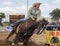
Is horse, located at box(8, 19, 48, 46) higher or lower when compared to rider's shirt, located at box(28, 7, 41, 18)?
lower

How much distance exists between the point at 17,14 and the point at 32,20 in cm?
165

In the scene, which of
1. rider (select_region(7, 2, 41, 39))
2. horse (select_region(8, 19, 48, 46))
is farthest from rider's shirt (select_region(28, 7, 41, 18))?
horse (select_region(8, 19, 48, 46))

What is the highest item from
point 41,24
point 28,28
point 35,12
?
point 35,12

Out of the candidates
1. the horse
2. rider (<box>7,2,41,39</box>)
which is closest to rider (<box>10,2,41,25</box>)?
rider (<box>7,2,41,39</box>)

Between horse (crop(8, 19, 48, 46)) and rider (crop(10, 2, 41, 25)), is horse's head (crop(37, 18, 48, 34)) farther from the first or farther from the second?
rider (crop(10, 2, 41, 25))

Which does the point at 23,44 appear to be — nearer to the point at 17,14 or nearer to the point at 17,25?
the point at 17,25

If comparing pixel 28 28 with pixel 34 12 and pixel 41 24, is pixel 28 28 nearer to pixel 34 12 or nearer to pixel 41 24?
pixel 41 24

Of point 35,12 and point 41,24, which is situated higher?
point 35,12

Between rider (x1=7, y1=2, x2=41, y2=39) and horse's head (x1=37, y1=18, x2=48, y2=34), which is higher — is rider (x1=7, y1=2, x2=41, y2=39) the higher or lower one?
the higher one

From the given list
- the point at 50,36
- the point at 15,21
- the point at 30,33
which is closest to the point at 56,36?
the point at 50,36

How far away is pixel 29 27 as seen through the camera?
9188 millimetres

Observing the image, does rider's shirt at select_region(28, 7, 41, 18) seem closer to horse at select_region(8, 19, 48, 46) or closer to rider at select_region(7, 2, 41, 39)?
rider at select_region(7, 2, 41, 39)

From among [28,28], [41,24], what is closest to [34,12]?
[41,24]

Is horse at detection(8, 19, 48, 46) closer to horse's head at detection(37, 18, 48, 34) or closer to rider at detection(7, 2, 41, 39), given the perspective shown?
horse's head at detection(37, 18, 48, 34)
